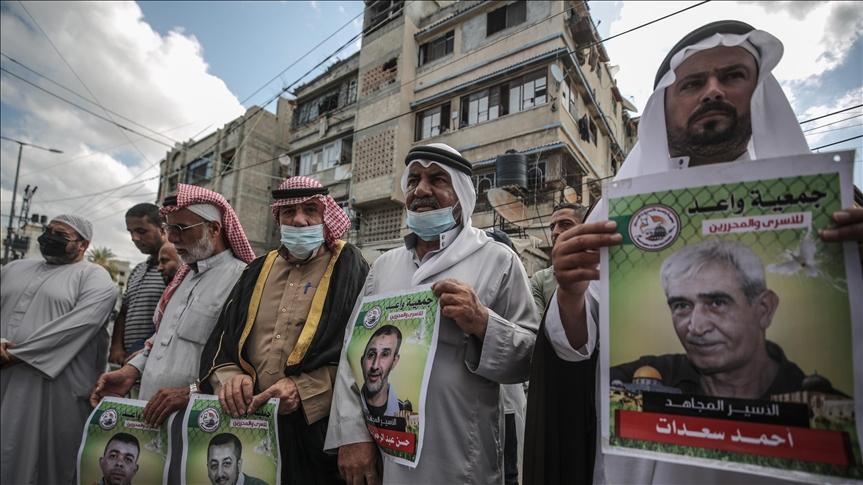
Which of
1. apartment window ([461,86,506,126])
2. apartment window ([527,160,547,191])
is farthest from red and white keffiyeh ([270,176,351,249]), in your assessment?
apartment window ([461,86,506,126])

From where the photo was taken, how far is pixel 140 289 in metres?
3.72

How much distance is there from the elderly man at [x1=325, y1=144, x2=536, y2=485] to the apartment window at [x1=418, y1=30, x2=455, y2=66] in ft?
55.2

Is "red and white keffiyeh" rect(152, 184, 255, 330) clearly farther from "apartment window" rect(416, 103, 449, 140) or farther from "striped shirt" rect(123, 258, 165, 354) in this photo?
"apartment window" rect(416, 103, 449, 140)

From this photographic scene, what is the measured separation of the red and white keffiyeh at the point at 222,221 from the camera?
9.74 ft

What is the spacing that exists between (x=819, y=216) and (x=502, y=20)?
661 inches

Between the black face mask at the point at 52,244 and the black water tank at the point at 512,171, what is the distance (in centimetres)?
1009

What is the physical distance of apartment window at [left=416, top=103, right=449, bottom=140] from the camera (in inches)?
666

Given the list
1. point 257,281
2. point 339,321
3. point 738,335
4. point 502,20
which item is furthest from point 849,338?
point 502,20

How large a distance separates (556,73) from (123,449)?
1369 centimetres

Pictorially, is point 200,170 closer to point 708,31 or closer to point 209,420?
point 209,420

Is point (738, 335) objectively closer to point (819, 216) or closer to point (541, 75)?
point (819, 216)

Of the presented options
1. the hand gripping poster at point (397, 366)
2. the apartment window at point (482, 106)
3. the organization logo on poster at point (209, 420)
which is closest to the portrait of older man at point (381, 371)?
the hand gripping poster at point (397, 366)

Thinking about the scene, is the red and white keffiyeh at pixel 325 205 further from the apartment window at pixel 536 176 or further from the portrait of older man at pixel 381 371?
the apartment window at pixel 536 176

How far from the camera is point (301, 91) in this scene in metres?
23.2
